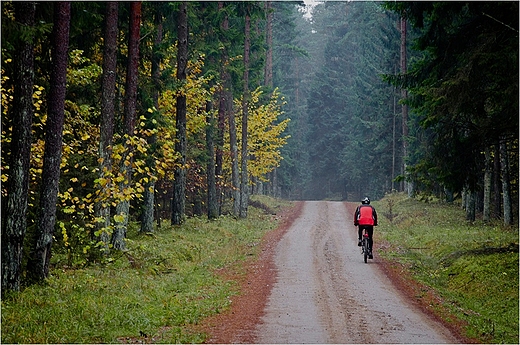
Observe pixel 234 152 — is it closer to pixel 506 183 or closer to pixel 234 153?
pixel 234 153

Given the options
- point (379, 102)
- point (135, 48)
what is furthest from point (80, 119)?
point (379, 102)

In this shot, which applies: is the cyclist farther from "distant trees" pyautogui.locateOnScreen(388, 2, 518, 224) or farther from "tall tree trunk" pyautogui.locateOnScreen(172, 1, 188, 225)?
"tall tree trunk" pyautogui.locateOnScreen(172, 1, 188, 225)

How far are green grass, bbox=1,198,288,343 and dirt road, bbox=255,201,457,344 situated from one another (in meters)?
1.42

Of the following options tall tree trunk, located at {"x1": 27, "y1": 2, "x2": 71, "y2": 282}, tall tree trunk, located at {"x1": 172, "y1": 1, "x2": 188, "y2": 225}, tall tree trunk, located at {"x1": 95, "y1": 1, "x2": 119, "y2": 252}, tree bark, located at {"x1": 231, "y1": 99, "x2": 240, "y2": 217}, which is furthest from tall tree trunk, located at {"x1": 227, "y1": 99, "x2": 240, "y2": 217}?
tall tree trunk, located at {"x1": 27, "y1": 2, "x2": 71, "y2": 282}

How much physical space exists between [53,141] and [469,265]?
1215cm

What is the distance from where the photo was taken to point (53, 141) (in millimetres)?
13148

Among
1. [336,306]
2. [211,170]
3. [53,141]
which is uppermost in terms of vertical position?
[211,170]

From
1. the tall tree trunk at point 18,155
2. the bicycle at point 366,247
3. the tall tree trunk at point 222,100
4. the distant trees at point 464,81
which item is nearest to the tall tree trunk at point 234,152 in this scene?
the tall tree trunk at point 222,100

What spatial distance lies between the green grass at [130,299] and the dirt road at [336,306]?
55.8 inches

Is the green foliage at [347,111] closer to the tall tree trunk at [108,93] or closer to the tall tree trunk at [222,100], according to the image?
the tall tree trunk at [222,100]

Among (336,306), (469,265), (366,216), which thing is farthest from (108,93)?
(469,265)

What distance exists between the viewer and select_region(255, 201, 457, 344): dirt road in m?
10.5

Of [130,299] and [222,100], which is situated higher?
[222,100]

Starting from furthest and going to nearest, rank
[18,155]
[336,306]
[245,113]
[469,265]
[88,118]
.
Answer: [245,113], [88,118], [469,265], [336,306], [18,155]
